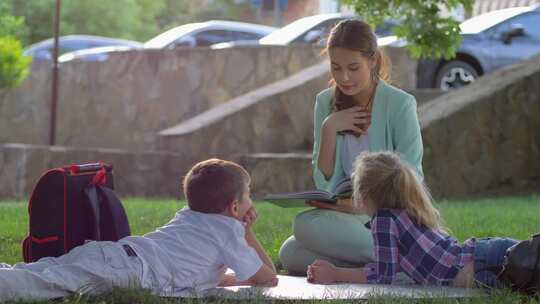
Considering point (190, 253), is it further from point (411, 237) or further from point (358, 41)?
point (358, 41)

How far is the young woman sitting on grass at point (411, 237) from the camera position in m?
4.87

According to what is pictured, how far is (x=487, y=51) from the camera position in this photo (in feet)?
51.5

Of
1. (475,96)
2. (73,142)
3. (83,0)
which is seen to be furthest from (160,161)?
(83,0)

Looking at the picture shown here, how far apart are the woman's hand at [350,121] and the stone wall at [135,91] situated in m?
10.2

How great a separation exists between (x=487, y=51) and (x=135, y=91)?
5461 mm

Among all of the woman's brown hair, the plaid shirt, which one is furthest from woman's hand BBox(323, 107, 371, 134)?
the plaid shirt

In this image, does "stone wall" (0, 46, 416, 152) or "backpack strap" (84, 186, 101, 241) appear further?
"stone wall" (0, 46, 416, 152)

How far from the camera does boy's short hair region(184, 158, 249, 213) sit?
4793mm

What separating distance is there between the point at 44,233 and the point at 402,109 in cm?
185

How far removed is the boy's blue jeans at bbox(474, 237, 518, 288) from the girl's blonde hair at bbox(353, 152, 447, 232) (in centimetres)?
22

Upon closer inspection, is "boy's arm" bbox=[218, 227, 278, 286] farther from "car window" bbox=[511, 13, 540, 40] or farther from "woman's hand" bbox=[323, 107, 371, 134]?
"car window" bbox=[511, 13, 540, 40]

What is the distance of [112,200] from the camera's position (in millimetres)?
5074

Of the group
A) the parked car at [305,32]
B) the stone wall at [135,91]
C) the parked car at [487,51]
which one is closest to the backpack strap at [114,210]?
the parked car at [487,51]

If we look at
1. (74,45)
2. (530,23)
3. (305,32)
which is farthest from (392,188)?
(74,45)
